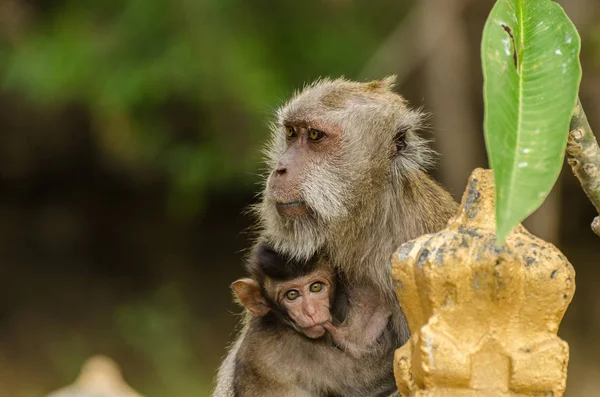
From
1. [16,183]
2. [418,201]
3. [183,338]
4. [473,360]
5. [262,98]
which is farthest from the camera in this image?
[16,183]

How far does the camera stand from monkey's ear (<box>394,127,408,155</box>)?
186 inches

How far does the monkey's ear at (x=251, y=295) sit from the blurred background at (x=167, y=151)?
3.81 m

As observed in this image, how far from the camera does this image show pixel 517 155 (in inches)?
98.0

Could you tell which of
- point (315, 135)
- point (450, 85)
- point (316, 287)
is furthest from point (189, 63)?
point (316, 287)

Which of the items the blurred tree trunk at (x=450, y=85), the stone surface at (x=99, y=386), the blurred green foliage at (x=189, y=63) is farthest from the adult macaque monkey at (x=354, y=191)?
the blurred tree trunk at (x=450, y=85)

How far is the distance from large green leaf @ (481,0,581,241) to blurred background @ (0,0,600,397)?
5220 millimetres

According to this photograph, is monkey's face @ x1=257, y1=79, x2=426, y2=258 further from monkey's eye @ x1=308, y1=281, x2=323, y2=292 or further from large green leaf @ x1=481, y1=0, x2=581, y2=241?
large green leaf @ x1=481, y1=0, x2=581, y2=241

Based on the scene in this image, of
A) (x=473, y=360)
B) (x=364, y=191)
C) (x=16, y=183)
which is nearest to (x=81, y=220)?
(x=16, y=183)

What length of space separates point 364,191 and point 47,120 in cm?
827

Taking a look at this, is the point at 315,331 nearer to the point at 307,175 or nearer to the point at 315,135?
the point at 307,175

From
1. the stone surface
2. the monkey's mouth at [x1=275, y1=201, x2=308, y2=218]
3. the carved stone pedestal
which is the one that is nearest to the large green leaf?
the carved stone pedestal

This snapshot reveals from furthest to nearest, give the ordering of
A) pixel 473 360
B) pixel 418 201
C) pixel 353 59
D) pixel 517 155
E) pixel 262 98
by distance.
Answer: pixel 353 59 → pixel 262 98 → pixel 418 201 → pixel 473 360 → pixel 517 155

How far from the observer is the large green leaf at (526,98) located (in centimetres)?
239

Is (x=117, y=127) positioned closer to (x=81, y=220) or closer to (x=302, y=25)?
(x=302, y=25)
